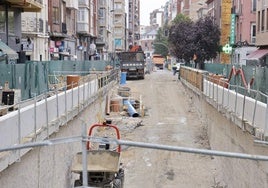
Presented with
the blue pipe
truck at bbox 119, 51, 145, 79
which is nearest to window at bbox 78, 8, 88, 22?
truck at bbox 119, 51, 145, 79

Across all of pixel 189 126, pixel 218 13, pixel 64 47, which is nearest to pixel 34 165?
pixel 189 126

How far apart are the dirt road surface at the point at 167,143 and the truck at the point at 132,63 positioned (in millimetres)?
13278

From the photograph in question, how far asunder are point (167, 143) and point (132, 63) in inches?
1232

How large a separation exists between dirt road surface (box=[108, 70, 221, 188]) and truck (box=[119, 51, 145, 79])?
13278 mm

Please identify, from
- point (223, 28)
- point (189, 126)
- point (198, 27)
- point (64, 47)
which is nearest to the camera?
point (189, 126)

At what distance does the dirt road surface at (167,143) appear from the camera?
15.2 m

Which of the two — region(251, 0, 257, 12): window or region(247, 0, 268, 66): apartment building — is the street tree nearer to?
region(251, 0, 257, 12): window

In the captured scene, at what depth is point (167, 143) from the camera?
20.9 m

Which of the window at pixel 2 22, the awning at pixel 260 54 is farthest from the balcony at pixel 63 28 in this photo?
the window at pixel 2 22

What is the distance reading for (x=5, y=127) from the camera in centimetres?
838

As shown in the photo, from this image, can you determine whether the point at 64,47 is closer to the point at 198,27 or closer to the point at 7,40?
the point at 198,27

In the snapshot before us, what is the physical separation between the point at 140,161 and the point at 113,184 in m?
7.79

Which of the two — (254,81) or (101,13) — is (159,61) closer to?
(101,13)

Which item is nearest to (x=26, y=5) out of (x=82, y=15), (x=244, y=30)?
(x=244, y=30)
